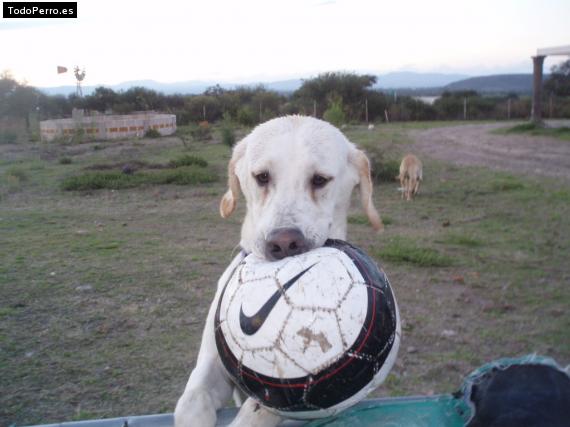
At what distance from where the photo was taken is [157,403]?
12.4 ft

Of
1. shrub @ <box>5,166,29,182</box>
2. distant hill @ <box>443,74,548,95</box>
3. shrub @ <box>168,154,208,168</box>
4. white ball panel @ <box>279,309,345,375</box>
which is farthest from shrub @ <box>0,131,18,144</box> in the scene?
distant hill @ <box>443,74,548,95</box>

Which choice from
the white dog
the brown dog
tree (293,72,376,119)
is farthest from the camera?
tree (293,72,376,119)

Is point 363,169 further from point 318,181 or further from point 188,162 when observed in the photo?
point 188,162

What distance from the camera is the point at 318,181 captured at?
111 inches

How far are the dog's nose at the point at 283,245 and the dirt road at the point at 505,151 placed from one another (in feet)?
36.7

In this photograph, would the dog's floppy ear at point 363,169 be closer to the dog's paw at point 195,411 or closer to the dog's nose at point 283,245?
the dog's nose at point 283,245

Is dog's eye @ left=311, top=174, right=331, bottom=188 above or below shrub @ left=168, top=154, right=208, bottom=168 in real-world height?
above

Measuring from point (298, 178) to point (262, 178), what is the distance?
0.68 feet

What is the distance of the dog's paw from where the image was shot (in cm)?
203

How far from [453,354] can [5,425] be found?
319 centimetres

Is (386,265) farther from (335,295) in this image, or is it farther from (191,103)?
(191,103)

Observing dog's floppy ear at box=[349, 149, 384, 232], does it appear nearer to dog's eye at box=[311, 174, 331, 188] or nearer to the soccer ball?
dog's eye at box=[311, 174, 331, 188]

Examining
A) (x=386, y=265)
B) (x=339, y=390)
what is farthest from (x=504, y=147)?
(x=339, y=390)

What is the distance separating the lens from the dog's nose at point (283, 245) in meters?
2.26
